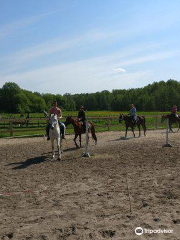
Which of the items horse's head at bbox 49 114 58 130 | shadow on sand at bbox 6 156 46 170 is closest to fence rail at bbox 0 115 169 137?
shadow on sand at bbox 6 156 46 170

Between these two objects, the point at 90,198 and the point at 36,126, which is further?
the point at 36,126

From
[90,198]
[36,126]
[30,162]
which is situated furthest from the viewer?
[36,126]

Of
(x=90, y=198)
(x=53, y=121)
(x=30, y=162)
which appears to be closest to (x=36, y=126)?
(x=53, y=121)

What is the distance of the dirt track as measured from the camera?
14.4 feet

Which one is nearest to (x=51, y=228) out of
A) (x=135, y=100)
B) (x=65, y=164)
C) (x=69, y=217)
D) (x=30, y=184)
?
(x=69, y=217)

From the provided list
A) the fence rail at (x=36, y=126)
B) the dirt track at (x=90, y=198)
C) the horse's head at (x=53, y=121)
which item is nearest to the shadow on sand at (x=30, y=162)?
the dirt track at (x=90, y=198)

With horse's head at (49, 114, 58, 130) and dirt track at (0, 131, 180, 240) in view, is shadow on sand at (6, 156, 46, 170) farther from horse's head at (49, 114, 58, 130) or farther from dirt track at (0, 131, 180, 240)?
horse's head at (49, 114, 58, 130)

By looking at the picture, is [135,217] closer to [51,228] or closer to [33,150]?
[51,228]

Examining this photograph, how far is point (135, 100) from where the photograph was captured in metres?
108

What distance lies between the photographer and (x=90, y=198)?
5.97 meters

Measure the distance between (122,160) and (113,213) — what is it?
5.54 m

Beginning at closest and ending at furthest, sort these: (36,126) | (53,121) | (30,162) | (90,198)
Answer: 1. (90,198)
2. (30,162)
3. (53,121)
4. (36,126)

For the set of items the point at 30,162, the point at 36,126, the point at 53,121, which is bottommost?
the point at 30,162

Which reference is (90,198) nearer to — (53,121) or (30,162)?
(30,162)
